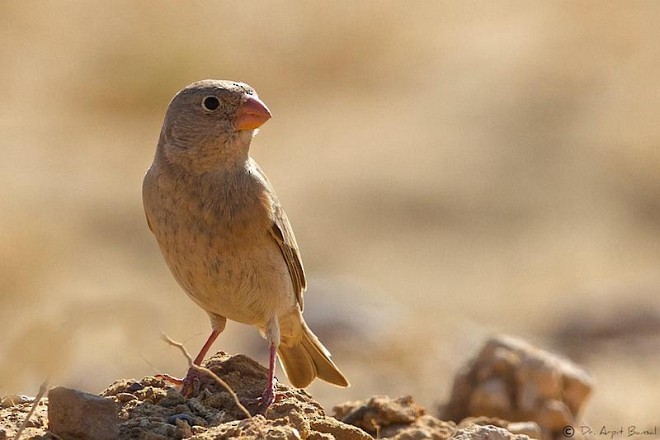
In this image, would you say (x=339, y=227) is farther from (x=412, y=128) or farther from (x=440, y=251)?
(x=412, y=128)

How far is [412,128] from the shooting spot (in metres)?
18.7

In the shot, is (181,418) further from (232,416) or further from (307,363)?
(307,363)

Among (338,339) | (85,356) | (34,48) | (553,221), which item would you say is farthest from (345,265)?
(34,48)

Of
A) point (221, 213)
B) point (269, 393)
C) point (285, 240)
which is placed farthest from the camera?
point (285, 240)

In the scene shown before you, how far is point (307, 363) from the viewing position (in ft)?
23.2

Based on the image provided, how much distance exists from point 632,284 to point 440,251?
2.68 metres

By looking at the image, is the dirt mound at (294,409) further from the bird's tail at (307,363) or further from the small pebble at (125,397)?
the bird's tail at (307,363)

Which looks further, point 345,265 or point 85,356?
point 345,265

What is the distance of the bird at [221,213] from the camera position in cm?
613

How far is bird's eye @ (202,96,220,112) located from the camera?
639 cm

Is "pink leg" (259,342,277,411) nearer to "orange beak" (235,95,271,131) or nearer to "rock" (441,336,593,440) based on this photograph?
"orange beak" (235,95,271,131)

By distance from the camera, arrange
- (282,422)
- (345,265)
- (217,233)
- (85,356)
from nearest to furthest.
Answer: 1. (282,422)
2. (217,233)
3. (85,356)
4. (345,265)

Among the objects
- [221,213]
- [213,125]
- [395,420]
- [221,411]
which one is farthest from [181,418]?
[213,125]

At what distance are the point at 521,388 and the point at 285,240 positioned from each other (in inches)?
74.9
